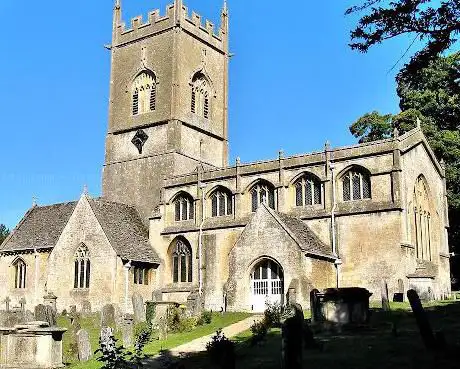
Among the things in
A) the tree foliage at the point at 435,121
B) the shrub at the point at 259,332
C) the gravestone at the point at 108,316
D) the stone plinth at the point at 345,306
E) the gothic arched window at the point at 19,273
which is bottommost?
the shrub at the point at 259,332

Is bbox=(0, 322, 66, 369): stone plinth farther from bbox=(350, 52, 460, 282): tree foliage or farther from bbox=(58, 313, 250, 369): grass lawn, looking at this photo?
bbox=(350, 52, 460, 282): tree foliage

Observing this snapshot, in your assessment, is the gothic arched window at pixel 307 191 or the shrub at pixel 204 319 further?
the gothic arched window at pixel 307 191

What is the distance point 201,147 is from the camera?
50.0m

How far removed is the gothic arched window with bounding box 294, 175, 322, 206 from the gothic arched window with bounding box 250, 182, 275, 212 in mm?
→ 1680

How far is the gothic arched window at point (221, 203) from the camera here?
4203 centimetres

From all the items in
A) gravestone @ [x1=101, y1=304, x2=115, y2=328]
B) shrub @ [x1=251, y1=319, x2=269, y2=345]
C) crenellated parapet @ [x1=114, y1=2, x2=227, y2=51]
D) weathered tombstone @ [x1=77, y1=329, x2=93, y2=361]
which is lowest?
weathered tombstone @ [x1=77, y1=329, x2=93, y2=361]

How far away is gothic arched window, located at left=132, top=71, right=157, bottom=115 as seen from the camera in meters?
50.1

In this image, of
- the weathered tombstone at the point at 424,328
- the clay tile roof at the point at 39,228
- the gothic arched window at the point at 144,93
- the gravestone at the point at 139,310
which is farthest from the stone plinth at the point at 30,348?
the gothic arched window at the point at 144,93

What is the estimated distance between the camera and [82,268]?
Result: 138 feet

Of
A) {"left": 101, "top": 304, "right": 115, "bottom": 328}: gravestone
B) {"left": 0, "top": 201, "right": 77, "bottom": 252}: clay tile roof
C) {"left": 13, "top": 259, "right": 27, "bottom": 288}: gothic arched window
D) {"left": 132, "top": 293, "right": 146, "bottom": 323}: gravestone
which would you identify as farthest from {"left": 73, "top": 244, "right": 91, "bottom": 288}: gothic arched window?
{"left": 101, "top": 304, "right": 115, "bottom": 328}: gravestone

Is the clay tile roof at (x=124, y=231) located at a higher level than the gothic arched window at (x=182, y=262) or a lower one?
higher

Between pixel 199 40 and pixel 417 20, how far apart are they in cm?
4004

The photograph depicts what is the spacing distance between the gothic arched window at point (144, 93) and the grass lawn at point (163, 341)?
18897 millimetres

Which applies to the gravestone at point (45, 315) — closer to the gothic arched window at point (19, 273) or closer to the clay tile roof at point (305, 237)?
the clay tile roof at point (305, 237)
